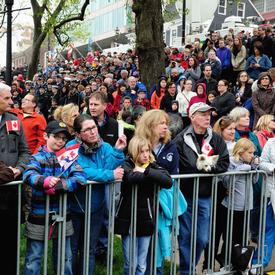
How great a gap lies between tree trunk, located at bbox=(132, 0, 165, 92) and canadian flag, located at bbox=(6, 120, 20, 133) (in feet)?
21.6

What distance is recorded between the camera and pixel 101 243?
606cm

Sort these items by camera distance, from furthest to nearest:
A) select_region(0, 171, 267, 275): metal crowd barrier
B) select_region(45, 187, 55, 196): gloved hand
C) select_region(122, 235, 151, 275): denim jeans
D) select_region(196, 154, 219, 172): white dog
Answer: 1. select_region(196, 154, 219, 172): white dog
2. select_region(122, 235, 151, 275): denim jeans
3. select_region(0, 171, 267, 275): metal crowd barrier
4. select_region(45, 187, 55, 196): gloved hand

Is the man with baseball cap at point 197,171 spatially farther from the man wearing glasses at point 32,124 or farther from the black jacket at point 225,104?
the black jacket at point 225,104

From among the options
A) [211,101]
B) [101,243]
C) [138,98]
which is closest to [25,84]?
[138,98]

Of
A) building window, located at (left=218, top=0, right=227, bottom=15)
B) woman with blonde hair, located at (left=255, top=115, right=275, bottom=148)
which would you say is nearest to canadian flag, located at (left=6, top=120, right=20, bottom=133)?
woman with blonde hair, located at (left=255, top=115, right=275, bottom=148)

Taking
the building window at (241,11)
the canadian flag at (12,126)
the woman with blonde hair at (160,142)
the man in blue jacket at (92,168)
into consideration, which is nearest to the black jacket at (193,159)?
the woman with blonde hair at (160,142)

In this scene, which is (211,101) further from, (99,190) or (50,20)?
(50,20)

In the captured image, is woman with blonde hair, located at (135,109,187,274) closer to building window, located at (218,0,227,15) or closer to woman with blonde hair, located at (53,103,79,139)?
woman with blonde hair, located at (53,103,79,139)

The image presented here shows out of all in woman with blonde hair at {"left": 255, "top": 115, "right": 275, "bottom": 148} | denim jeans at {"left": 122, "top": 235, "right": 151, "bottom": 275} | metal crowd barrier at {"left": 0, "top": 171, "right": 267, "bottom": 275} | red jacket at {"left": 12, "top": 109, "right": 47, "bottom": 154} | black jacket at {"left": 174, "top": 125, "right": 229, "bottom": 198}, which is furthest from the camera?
red jacket at {"left": 12, "top": 109, "right": 47, "bottom": 154}

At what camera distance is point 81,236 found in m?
5.02

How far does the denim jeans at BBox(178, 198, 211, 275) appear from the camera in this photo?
5539 millimetres

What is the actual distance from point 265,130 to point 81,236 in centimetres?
321

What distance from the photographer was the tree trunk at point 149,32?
11336 mm

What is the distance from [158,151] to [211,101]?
590cm
